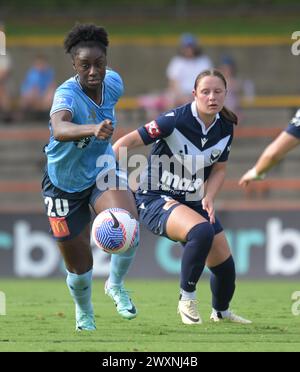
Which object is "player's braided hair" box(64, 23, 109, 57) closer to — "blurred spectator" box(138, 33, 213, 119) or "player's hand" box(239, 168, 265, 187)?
"player's hand" box(239, 168, 265, 187)

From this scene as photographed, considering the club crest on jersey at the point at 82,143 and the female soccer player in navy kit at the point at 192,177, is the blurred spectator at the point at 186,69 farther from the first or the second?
the club crest on jersey at the point at 82,143

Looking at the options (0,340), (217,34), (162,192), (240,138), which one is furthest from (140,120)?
(0,340)

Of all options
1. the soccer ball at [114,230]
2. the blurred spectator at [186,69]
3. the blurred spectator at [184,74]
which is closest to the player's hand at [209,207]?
the soccer ball at [114,230]

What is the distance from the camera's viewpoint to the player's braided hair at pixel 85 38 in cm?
773

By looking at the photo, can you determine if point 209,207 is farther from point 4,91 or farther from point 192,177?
point 4,91

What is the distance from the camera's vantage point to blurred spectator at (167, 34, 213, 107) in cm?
1683

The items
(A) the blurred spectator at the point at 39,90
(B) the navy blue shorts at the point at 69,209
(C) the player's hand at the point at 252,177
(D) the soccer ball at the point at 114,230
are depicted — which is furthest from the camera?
(A) the blurred spectator at the point at 39,90

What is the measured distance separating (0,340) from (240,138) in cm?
1073

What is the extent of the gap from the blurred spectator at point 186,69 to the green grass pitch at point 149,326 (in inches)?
207

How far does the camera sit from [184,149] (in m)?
8.62

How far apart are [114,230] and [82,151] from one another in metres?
0.77

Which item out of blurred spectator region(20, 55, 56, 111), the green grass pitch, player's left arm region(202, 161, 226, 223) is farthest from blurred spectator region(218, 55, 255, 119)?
player's left arm region(202, 161, 226, 223)

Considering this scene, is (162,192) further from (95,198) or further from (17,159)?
(17,159)

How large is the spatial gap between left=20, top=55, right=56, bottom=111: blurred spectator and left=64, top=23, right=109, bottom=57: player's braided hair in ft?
34.2
